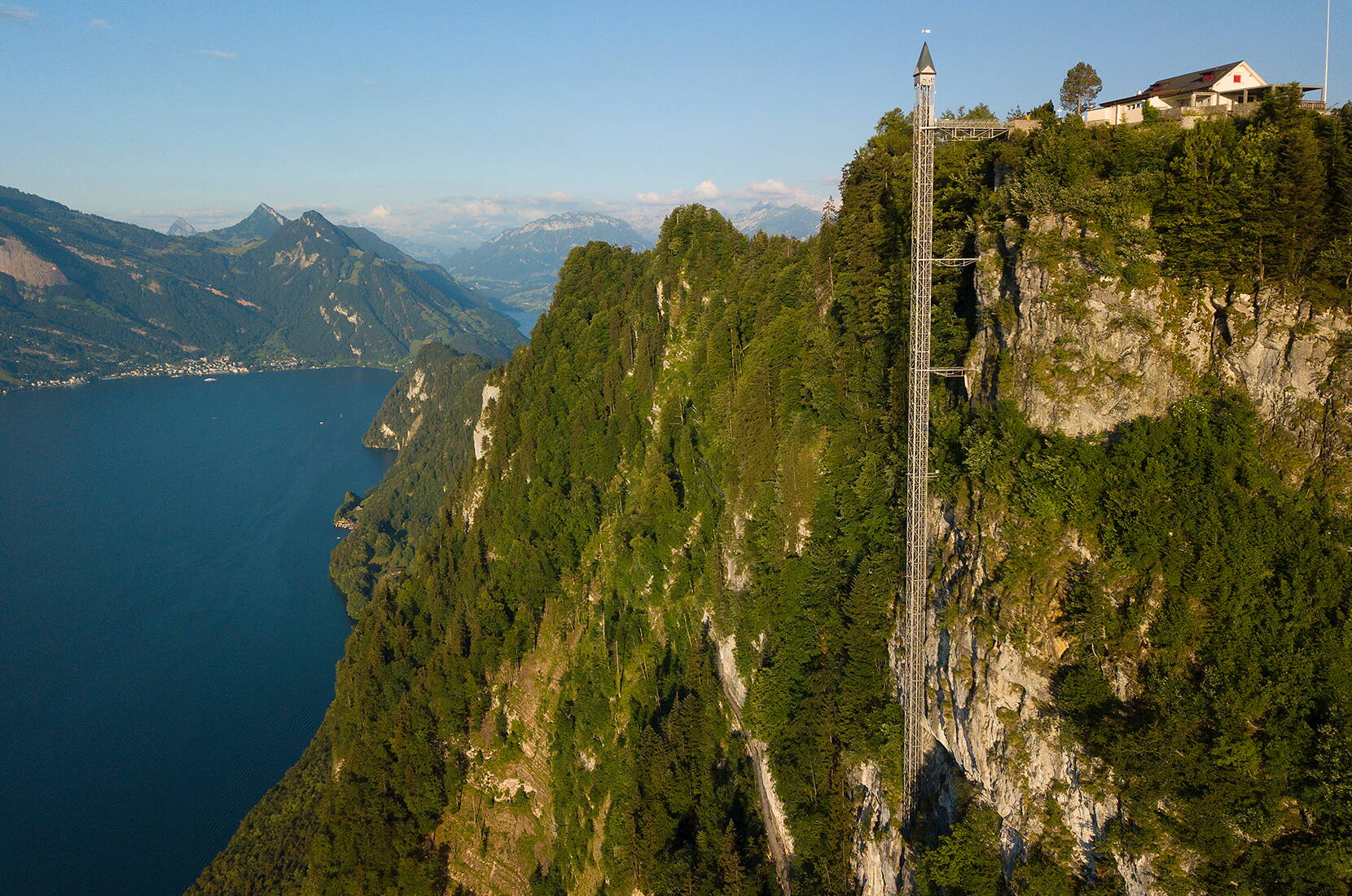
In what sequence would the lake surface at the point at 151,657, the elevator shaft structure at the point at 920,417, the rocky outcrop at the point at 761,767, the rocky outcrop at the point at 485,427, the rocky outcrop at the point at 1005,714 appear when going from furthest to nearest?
1. the rocky outcrop at the point at 485,427
2. the lake surface at the point at 151,657
3. the rocky outcrop at the point at 761,767
4. the elevator shaft structure at the point at 920,417
5. the rocky outcrop at the point at 1005,714

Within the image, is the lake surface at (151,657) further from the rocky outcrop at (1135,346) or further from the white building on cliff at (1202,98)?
the white building on cliff at (1202,98)

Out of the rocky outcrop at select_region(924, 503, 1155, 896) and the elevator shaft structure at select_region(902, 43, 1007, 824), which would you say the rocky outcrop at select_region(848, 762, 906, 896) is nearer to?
the elevator shaft structure at select_region(902, 43, 1007, 824)

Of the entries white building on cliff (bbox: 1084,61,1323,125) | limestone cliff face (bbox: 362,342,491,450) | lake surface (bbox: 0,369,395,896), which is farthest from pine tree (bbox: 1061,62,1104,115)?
limestone cliff face (bbox: 362,342,491,450)

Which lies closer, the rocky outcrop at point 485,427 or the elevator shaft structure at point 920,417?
the elevator shaft structure at point 920,417

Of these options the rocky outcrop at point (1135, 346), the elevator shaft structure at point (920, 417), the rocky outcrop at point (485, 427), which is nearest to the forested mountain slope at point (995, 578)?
the rocky outcrop at point (1135, 346)

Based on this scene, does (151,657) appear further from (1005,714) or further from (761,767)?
(1005,714)

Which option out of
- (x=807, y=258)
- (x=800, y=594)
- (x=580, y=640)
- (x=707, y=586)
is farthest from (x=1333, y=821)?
(x=580, y=640)
